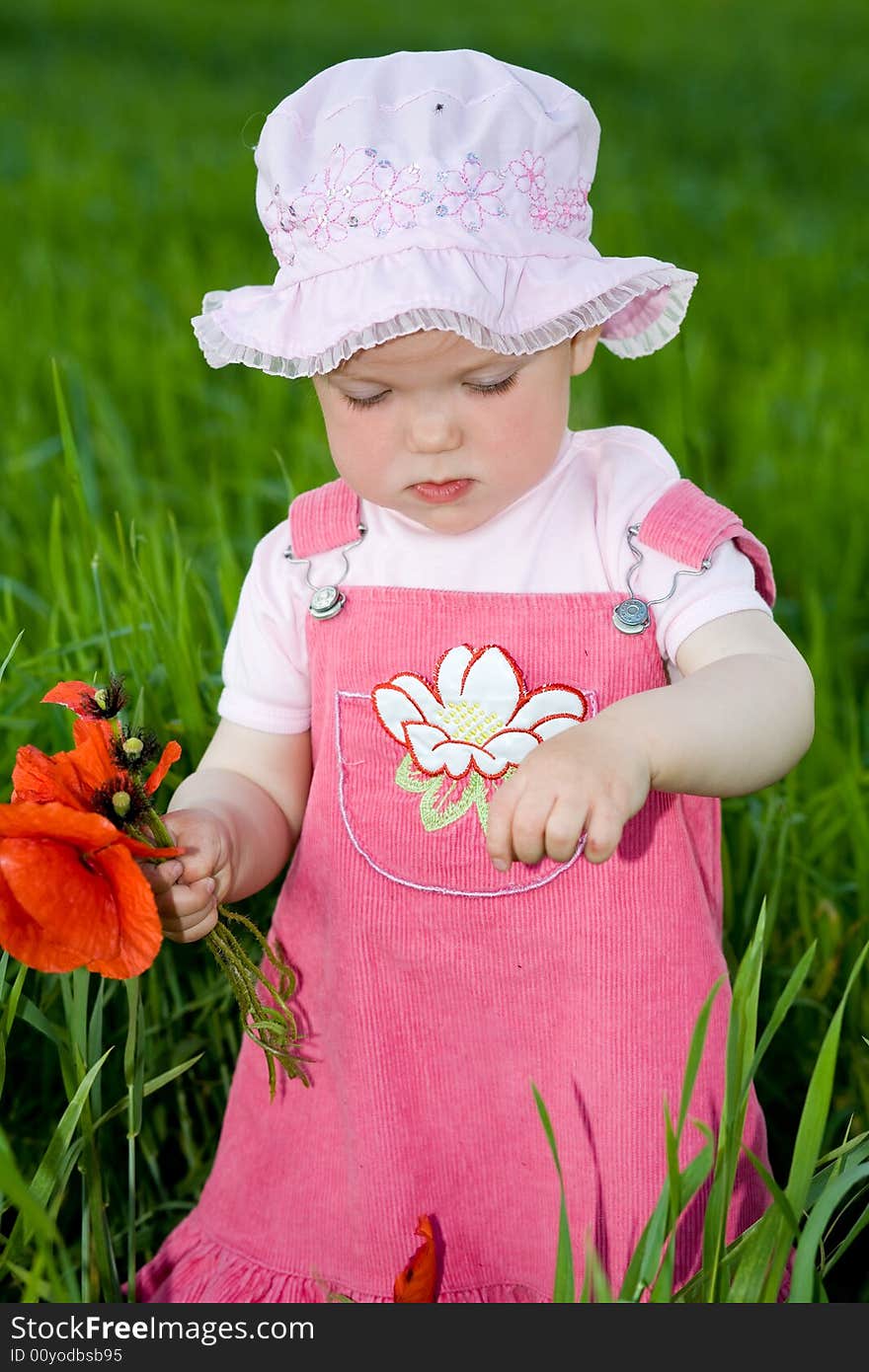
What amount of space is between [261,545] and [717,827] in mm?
559

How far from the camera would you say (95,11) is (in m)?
10.5

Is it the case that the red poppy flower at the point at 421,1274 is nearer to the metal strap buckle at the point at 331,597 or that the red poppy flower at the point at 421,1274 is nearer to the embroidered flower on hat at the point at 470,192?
the metal strap buckle at the point at 331,597

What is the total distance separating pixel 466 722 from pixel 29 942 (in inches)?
18.7

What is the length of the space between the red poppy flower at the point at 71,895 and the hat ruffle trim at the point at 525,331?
46cm

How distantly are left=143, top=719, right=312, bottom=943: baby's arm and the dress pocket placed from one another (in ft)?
0.36

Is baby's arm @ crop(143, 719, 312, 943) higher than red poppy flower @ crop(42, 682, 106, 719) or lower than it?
lower

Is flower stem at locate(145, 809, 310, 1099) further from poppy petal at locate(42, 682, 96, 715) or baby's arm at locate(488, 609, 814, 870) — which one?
baby's arm at locate(488, 609, 814, 870)

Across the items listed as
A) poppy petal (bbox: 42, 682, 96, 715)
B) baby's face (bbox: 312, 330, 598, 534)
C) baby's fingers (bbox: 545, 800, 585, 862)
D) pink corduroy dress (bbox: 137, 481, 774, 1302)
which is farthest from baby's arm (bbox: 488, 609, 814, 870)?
poppy petal (bbox: 42, 682, 96, 715)

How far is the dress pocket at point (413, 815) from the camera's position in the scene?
1.42 metres

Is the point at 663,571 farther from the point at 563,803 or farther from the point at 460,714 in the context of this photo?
the point at 563,803

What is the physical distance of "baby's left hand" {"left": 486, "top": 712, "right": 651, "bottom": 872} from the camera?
1.14 m

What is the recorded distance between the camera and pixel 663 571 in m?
1.42

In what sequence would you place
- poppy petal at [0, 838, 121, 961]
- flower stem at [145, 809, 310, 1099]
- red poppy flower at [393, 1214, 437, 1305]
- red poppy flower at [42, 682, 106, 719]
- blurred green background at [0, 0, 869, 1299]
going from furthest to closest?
1. blurred green background at [0, 0, 869, 1299]
2. red poppy flower at [393, 1214, 437, 1305]
3. flower stem at [145, 809, 310, 1099]
4. red poppy flower at [42, 682, 106, 719]
5. poppy petal at [0, 838, 121, 961]

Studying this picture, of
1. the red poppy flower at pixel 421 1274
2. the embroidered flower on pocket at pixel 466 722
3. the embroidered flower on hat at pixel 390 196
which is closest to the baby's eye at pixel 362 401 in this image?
the embroidered flower on hat at pixel 390 196
